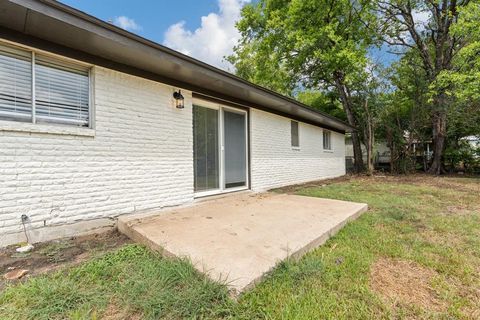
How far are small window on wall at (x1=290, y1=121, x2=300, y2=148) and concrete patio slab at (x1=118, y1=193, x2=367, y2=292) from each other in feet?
13.8

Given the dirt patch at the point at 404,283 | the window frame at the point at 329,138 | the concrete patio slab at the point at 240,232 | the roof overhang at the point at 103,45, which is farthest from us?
the window frame at the point at 329,138

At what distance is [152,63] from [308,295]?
3.94m

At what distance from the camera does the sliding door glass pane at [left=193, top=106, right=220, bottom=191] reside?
528cm

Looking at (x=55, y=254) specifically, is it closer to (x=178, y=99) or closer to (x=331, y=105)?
(x=178, y=99)

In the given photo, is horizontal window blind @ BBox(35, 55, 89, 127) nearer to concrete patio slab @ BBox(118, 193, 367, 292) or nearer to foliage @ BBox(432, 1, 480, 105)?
concrete patio slab @ BBox(118, 193, 367, 292)

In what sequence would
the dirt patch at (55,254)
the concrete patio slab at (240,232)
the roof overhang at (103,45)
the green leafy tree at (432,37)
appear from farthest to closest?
1. the green leafy tree at (432,37)
2. the roof overhang at (103,45)
3. the dirt patch at (55,254)
4. the concrete patio slab at (240,232)

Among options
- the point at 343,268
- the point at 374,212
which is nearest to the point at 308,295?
the point at 343,268

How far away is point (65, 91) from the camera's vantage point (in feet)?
11.3

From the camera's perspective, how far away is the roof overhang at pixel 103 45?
2.75 metres

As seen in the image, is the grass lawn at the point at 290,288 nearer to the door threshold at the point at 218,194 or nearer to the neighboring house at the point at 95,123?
the neighboring house at the point at 95,123

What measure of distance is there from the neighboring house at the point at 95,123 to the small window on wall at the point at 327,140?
6.61 meters

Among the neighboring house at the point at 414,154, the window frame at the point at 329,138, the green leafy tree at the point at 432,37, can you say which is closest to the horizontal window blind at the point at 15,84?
the window frame at the point at 329,138

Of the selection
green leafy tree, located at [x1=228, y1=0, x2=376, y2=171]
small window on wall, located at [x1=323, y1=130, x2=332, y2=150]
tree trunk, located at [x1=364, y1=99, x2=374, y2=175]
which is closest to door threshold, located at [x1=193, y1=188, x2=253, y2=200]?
small window on wall, located at [x1=323, y1=130, x2=332, y2=150]

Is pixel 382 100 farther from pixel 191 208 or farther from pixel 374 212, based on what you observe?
pixel 191 208
